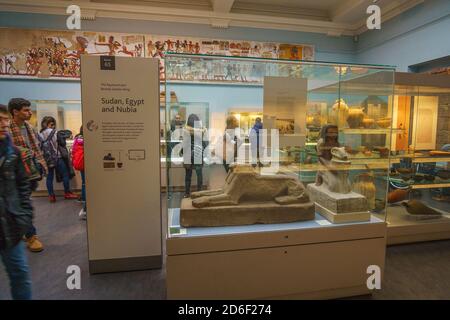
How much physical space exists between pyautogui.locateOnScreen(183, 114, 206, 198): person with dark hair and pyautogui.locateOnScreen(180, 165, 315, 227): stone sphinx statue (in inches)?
5.5

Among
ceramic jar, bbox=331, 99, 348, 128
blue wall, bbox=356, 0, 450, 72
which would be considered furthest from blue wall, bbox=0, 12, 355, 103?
ceramic jar, bbox=331, 99, 348, 128

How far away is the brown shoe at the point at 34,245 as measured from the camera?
11.4 ft

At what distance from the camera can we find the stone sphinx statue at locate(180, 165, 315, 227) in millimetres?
2242

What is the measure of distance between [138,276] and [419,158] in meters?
4.21

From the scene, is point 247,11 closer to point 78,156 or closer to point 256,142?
point 78,156

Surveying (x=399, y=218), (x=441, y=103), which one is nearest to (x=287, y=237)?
(x=399, y=218)

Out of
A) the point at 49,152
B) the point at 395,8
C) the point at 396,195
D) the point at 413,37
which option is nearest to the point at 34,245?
the point at 49,152

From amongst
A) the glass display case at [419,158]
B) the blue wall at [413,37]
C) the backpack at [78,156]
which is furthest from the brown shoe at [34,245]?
the blue wall at [413,37]

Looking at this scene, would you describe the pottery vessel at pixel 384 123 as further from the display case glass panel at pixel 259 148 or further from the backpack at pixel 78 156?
the backpack at pixel 78 156

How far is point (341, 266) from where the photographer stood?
2359mm

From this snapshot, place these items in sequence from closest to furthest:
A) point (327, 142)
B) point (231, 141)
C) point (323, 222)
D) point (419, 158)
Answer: point (323, 222) → point (231, 141) → point (327, 142) → point (419, 158)

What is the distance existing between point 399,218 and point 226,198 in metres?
3.07

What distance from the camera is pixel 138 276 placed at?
2.90 m

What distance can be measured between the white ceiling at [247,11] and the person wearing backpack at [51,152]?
289 centimetres
